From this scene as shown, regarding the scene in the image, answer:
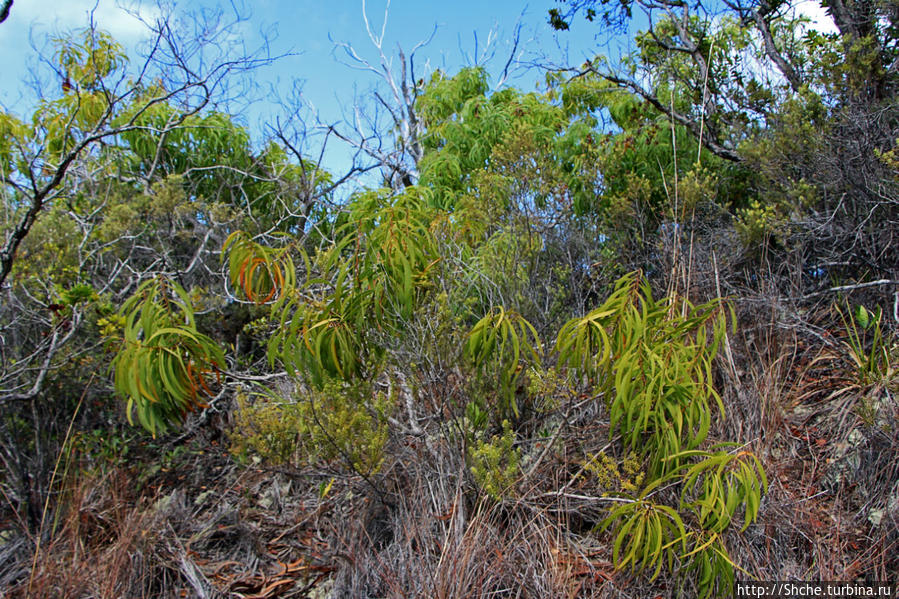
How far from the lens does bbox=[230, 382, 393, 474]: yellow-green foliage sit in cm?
262

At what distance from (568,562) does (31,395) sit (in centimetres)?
269

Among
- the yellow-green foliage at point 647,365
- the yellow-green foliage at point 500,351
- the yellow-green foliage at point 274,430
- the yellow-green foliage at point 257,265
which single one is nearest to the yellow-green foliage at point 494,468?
the yellow-green foliage at point 500,351

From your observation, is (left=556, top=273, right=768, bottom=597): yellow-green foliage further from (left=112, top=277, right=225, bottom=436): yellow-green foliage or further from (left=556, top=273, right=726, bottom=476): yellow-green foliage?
(left=112, top=277, right=225, bottom=436): yellow-green foliage

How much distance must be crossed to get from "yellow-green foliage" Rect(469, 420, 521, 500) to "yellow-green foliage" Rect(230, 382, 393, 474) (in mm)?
441

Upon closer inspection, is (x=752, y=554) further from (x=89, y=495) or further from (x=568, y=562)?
(x=89, y=495)

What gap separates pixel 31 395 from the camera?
3.09 meters

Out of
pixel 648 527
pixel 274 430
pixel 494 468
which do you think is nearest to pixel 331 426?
pixel 274 430

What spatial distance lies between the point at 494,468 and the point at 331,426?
0.73 m

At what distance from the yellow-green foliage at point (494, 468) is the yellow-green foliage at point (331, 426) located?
441mm

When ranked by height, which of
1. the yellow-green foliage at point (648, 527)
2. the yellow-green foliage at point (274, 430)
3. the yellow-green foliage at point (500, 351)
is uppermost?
the yellow-green foliage at point (500, 351)

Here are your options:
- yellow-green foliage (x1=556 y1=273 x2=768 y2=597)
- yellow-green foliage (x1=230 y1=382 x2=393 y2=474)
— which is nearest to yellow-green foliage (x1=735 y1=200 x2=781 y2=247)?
yellow-green foliage (x1=556 y1=273 x2=768 y2=597)

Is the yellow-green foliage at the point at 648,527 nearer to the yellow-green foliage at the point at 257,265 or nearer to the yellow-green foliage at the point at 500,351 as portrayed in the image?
the yellow-green foliage at the point at 500,351

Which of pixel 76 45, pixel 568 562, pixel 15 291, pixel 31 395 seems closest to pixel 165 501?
pixel 31 395

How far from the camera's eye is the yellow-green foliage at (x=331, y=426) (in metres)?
2.62
